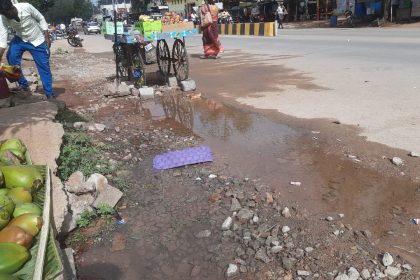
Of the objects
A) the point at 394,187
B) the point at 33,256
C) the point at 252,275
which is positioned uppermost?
the point at 33,256

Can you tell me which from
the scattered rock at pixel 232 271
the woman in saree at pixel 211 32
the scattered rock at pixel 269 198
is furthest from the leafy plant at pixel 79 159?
the woman in saree at pixel 211 32

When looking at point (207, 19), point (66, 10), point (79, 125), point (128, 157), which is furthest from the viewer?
point (66, 10)

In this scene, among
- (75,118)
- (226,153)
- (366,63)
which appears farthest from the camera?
(366,63)

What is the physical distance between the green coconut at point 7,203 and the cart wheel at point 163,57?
6991 millimetres

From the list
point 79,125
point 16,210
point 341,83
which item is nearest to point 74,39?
point 341,83

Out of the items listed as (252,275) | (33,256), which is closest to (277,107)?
(252,275)

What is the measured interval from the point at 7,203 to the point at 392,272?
2.33m

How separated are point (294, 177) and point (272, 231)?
1009mm

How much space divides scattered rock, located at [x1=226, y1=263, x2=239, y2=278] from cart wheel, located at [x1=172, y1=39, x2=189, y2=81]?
5.99 meters

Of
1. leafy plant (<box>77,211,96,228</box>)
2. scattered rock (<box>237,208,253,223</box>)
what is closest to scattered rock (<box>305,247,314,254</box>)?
scattered rock (<box>237,208,253,223</box>)

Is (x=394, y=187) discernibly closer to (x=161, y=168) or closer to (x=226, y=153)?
(x=226, y=153)

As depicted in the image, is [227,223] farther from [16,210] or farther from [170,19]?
[170,19]

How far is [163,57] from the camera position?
912 centimetres

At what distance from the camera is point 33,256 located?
1789 mm
